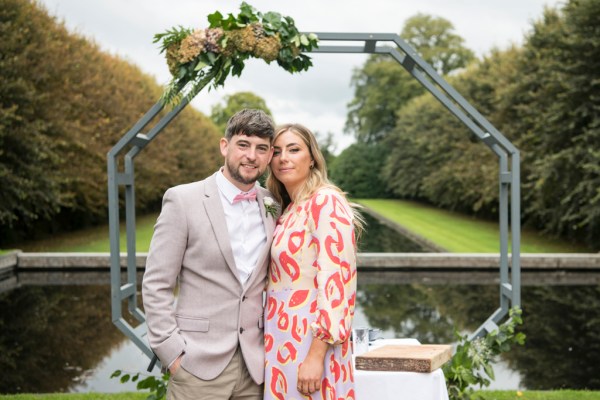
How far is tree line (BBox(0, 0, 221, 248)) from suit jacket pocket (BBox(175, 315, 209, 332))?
14995 mm

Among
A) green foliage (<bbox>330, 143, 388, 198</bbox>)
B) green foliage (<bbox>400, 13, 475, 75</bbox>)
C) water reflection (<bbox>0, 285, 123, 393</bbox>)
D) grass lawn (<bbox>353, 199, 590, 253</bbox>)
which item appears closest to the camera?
water reflection (<bbox>0, 285, 123, 393</bbox>)

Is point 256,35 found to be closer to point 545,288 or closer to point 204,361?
point 204,361

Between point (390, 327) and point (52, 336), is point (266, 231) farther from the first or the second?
point (52, 336)

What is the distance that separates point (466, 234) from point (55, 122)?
13.7 metres

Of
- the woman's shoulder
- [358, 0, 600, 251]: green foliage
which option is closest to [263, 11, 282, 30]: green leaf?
the woman's shoulder

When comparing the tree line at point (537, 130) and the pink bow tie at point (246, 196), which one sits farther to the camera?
the tree line at point (537, 130)

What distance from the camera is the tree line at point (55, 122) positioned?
17297 millimetres

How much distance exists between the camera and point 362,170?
5603 centimetres

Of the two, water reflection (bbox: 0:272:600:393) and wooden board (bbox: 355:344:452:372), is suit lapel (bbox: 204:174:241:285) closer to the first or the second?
wooden board (bbox: 355:344:452:372)

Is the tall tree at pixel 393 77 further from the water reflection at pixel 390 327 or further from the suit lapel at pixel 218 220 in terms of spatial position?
the suit lapel at pixel 218 220

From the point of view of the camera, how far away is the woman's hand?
2808 mm

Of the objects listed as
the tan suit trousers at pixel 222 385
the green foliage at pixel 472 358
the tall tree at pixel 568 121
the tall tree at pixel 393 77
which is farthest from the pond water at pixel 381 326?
the tall tree at pixel 393 77

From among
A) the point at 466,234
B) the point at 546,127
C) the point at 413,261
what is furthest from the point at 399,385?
the point at 466,234

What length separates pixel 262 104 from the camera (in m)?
74.4
